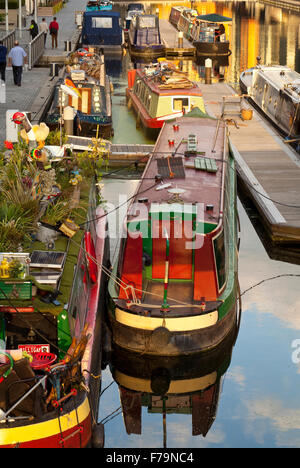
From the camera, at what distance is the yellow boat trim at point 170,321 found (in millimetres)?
17594

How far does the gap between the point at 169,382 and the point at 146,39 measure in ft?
167

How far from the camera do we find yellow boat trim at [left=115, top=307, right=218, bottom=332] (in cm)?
1759

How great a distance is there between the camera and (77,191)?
19547mm

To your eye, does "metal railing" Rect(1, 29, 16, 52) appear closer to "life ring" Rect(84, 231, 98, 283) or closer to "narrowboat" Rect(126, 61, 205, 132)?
"narrowboat" Rect(126, 61, 205, 132)

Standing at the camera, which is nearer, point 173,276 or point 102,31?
point 173,276

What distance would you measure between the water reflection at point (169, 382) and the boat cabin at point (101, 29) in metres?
48.8

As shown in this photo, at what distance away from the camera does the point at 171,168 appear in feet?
69.6

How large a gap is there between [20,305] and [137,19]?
184ft

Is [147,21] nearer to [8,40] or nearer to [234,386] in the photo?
[8,40]

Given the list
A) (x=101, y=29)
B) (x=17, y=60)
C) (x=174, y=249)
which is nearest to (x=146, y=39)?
(x=101, y=29)

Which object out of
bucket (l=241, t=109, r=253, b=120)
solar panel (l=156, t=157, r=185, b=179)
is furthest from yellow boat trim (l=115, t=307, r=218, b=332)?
bucket (l=241, t=109, r=253, b=120)

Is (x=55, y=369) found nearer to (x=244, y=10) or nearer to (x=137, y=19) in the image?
(x=137, y=19)

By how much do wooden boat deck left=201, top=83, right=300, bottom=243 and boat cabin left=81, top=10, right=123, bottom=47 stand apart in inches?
1049

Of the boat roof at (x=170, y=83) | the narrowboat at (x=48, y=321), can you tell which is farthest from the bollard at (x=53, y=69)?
the narrowboat at (x=48, y=321)
